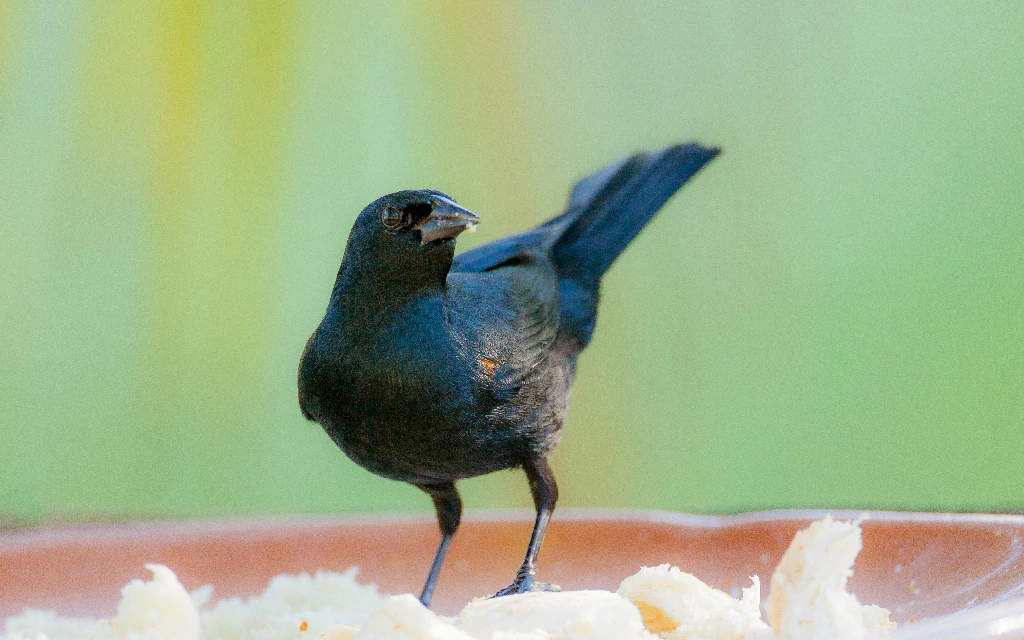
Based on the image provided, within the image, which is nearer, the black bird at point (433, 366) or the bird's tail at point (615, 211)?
the black bird at point (433, 366)

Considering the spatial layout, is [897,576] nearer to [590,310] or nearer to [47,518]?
[590,310]

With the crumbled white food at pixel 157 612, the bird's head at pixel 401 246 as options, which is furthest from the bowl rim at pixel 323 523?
the crumbled white food at pixel 157 612

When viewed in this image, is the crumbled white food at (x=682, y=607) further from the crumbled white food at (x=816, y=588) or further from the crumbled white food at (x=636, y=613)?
the crumbled white food at (x=816, y=588)

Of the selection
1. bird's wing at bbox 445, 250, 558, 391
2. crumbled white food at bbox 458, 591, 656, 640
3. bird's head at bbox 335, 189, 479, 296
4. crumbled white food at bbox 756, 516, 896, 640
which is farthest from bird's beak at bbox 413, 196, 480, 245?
crumbled white food at bbox 756, 516, 896, 640

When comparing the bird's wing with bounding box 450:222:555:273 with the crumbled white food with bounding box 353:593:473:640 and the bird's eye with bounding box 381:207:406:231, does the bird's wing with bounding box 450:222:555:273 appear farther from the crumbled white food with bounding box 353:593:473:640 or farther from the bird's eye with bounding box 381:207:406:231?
the crumbled white food with bounding box 353:593:473:640

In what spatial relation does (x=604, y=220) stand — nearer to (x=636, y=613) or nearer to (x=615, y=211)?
(x=615, y=211)

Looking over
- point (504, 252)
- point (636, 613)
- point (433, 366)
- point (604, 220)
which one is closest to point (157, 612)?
point (636, 613)
